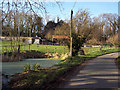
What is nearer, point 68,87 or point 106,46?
point 68,87

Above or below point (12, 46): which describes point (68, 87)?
below

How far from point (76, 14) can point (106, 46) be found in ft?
73.7

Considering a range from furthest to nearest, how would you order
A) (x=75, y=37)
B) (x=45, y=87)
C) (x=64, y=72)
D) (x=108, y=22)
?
1. (x=108, y=22)
2. (x=75, y=37)
3. (x=64, y=72)
4. (x=45, y=87)

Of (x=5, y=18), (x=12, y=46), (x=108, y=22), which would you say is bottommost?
(x=12, y=46)

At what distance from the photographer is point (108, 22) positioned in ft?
138

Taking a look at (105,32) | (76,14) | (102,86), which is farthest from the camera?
(105,32)

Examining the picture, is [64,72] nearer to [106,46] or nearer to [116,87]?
[116,87]

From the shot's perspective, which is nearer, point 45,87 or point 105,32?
point 45,87

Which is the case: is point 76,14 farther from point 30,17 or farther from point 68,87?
point 68,87

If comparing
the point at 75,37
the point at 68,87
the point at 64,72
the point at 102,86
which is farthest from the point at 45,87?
the point at 75,37

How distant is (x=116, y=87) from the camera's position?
7.31 m

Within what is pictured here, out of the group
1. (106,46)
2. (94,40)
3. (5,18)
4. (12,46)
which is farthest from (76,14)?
(5,18)

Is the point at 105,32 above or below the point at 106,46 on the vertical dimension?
above

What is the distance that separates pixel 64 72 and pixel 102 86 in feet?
11.3
